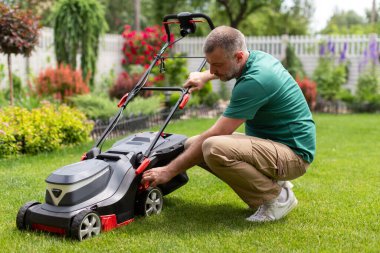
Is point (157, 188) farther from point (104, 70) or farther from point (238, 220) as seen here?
point (104, 70)

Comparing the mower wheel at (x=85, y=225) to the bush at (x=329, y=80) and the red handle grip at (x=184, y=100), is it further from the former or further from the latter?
the bush at (x=329, y=80)

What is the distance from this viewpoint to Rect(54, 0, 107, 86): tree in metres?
10.4

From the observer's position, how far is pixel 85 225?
10.5 ft

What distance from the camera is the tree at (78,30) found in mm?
10430

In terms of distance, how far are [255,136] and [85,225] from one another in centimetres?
137

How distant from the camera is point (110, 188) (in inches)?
132

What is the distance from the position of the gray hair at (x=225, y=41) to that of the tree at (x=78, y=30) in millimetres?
7214

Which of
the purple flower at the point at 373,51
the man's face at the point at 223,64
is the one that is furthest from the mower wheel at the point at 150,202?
the purple flower at the point at 373,51

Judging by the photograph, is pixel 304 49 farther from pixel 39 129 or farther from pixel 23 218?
pixel 23 218

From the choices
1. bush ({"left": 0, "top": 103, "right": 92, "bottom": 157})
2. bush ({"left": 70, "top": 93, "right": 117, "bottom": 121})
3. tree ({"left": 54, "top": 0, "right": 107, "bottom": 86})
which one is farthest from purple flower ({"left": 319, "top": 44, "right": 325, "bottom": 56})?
bush ({"left": 0, "top": 103, "right": 92, "bottom": 157})

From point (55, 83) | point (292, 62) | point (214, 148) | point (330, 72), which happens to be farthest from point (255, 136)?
point (292, 62)

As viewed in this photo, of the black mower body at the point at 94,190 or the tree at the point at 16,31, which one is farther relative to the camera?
the tree at the point at 16,31

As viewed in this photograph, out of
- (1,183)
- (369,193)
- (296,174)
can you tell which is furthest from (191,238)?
(1,183)

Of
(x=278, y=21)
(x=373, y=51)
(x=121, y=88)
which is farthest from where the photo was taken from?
(x=278, y=21)
